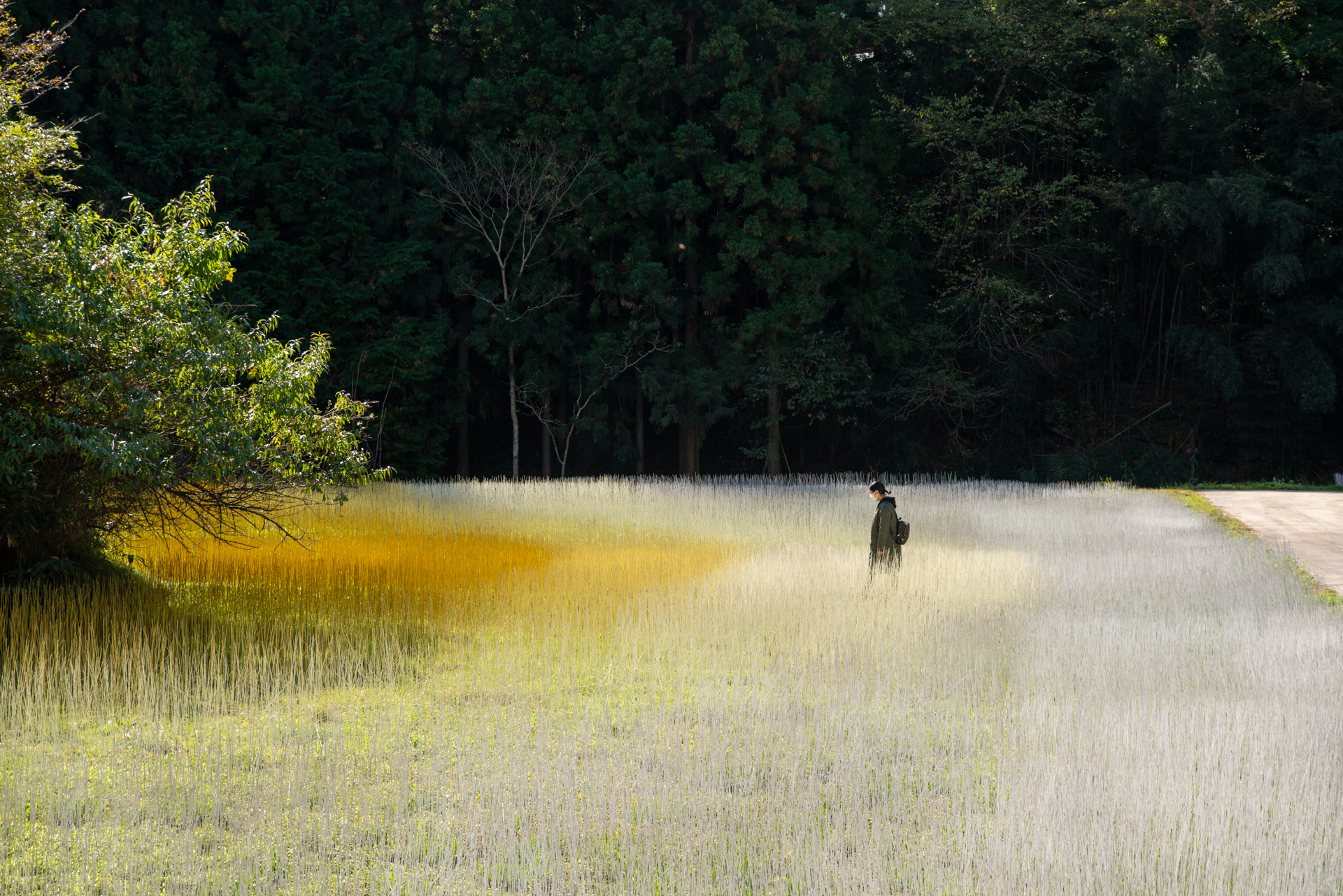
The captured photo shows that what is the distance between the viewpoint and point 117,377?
789cm

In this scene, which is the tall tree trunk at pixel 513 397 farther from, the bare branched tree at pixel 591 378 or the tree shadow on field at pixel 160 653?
the tree shadow on field at pixel 160 653

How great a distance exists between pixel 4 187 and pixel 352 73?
741 inches

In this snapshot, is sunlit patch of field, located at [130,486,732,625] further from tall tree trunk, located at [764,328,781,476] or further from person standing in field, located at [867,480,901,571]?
tall tree trunk, located at [764,328,781,476]

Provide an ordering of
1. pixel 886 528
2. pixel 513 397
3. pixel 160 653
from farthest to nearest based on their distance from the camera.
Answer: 1. pixel 513 397
2. pixel 886 528
3. pixel 160 653

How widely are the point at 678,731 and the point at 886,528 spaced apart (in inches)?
169

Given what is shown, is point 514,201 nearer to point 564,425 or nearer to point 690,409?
point 564,425

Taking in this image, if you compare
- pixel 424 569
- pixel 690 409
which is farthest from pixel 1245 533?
pixel 690 409

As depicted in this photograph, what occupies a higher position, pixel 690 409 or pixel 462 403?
pixel 462 403

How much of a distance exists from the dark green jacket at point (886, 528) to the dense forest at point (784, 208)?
47.4 ft

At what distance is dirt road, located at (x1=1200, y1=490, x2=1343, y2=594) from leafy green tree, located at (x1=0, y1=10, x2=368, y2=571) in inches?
372

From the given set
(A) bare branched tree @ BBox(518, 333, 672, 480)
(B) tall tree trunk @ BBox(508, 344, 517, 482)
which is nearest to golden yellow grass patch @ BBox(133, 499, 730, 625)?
(B) tall tree trunk @ BBox(508, 344, 517, 482)

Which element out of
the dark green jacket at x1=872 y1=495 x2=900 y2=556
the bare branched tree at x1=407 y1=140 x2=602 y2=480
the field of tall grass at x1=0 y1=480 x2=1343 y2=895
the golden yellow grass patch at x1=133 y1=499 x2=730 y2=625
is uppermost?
the bare branched tree at x1=407 y1=140 x2=602 y2=480

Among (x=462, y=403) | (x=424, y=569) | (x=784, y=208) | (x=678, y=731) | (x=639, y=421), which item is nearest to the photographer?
(x=678, y=731)

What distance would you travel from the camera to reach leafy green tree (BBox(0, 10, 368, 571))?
7871 millimetres
